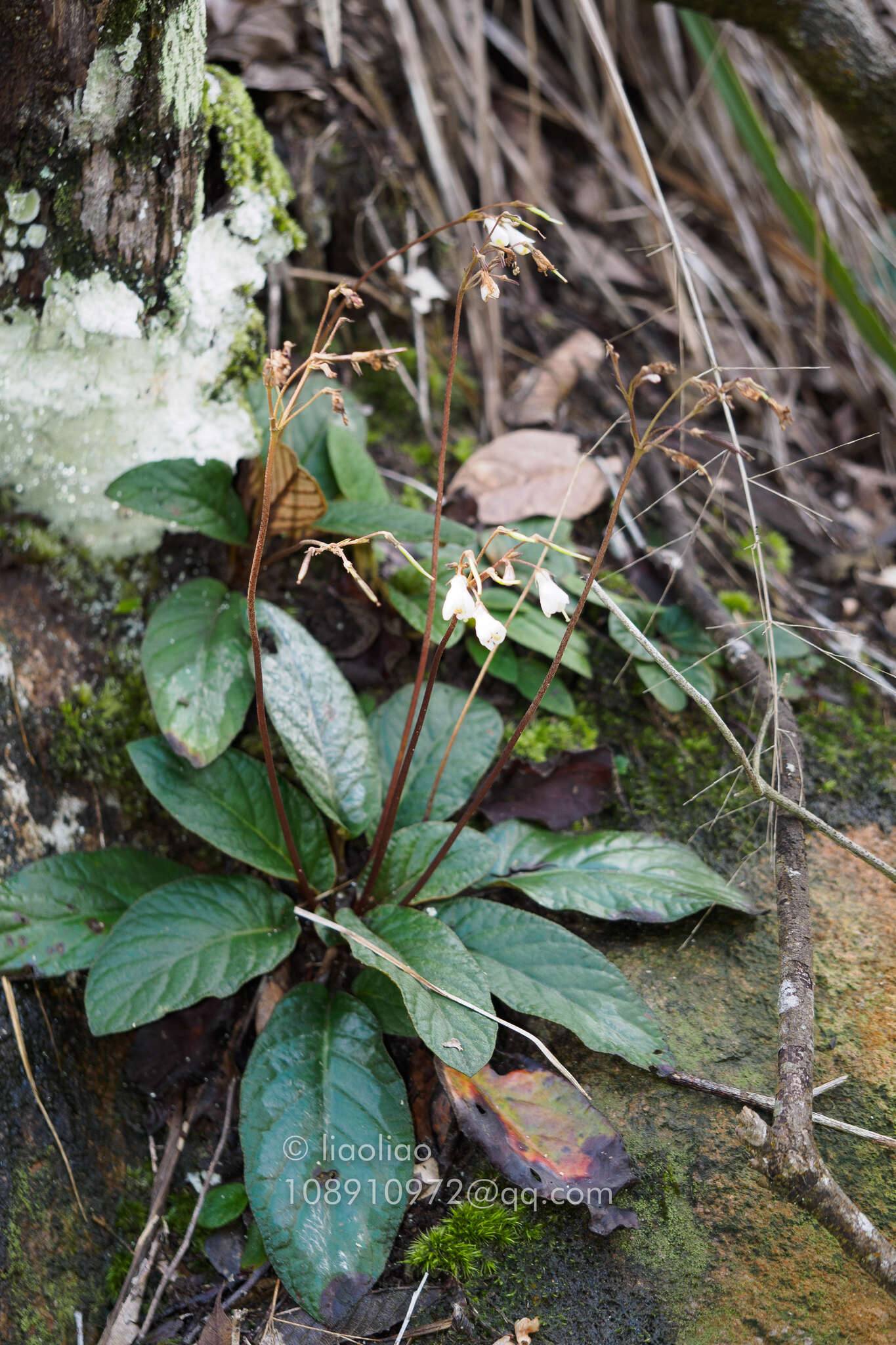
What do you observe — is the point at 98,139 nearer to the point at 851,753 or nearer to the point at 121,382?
the point at 121,382

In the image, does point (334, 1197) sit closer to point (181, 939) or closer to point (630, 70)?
point (181, 939)

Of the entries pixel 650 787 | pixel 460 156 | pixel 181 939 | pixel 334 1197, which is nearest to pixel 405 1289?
pixel 334 1197

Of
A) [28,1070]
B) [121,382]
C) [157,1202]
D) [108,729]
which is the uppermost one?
[121,382]

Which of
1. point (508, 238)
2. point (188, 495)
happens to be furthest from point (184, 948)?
point (508, 238)

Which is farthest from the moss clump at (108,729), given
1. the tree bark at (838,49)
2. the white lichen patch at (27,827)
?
the tree bark at (838,49)

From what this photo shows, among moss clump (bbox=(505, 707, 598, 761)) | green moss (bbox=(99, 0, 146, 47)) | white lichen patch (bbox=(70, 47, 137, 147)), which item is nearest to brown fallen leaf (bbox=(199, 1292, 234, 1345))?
moss clump (bbox=(505, 707, 598, 761))
